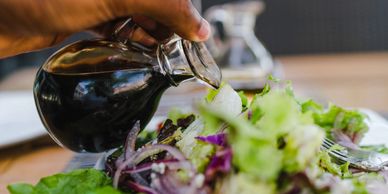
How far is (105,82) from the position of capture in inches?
30.1

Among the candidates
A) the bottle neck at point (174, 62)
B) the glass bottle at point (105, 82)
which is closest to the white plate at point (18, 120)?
the glass bottle at point (105, 82)

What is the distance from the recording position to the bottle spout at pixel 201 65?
79cm

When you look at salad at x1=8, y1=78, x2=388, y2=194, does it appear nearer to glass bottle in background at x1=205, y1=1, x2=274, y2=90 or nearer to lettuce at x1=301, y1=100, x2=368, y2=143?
lettuce at x1=301, y1=100, x2=368, y2=143

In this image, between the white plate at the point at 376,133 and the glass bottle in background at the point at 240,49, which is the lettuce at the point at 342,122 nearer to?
the white plate at the point at 376,133

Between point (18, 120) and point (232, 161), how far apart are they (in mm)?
822

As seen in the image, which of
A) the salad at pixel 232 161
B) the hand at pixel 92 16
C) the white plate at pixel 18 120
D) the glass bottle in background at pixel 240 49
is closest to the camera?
the salad at pixel 232 161

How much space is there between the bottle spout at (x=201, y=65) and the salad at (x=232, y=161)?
0.12 feet

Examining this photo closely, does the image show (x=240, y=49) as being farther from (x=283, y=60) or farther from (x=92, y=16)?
(x=92, y=16)

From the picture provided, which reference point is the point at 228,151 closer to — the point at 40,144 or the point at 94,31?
the point at 94,31

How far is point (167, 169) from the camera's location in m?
0.62

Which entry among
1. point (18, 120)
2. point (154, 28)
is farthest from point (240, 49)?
point (154, 28)

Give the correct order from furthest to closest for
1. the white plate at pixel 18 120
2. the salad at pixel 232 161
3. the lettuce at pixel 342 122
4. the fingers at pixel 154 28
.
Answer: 1. the white plate at pixel 18 120
2. the lettuce at pixel 342 122
3. the fingers at pixel 154 28
4. the salad at pixel 232 161

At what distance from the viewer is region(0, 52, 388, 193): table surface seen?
103cm

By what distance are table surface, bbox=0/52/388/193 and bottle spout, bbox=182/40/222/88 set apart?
0.35 meters
